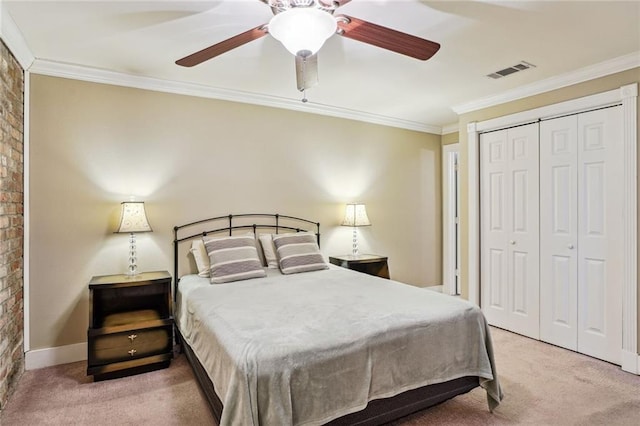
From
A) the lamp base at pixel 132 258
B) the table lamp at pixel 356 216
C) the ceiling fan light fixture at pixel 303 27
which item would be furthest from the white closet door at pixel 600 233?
the lamp base at pixel 132 258

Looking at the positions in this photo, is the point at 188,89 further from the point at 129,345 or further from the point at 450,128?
the point at 450,128

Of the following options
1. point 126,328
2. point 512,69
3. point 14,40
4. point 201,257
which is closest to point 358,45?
point 512,69

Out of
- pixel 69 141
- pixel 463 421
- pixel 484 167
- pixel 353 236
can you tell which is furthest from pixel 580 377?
pixel 69 141

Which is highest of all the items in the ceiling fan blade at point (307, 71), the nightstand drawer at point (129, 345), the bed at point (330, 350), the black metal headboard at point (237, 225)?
the ceiling fan blade at point (307, 71)

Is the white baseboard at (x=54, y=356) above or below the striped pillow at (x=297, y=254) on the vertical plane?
below

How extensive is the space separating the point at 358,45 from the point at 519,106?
2.08 meters

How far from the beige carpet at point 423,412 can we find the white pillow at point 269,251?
3.80 feet

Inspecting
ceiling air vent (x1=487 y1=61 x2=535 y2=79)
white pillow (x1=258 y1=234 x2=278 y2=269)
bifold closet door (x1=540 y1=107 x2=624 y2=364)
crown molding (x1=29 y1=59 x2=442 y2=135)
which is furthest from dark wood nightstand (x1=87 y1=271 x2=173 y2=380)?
bifold closet door (x1=540 y1=107 x2=624 y2=364)

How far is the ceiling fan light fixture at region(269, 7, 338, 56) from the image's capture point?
1.67m

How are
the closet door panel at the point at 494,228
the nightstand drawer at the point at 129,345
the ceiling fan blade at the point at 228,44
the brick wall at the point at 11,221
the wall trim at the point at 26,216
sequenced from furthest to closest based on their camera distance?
the closet door panel at the point at 494,228, the wall trim at the point at 26,216, the nightstand drawer at the point at 129,345, the brick wall at the point at 11,221, the ceiling fan blade at the point at 228,44

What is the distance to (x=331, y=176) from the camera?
4.50m

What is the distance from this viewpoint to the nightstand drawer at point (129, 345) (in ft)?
9.11

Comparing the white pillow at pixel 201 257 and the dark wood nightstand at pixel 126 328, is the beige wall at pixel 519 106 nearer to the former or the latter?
the white pillow at pixel 201 257

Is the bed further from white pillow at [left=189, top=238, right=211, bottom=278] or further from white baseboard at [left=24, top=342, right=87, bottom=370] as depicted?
white baseboard at [left=24, top=342, right=87, bottom=370]
